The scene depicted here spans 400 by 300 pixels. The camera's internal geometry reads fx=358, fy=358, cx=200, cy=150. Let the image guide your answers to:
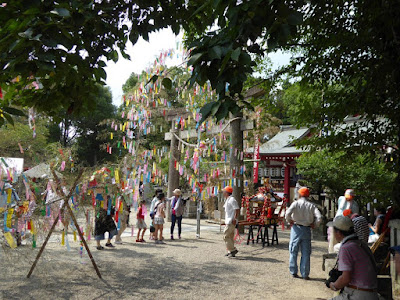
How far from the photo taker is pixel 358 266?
3389mm

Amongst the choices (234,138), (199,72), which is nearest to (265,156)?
(234,138)

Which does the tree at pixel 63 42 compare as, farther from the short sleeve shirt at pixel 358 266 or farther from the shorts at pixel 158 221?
the shorts at pixel 158 221

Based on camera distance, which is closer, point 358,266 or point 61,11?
point 61,11

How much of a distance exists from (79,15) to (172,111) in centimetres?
1201

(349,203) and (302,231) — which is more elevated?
(349,203)

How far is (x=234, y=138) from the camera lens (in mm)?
11984

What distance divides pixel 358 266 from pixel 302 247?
351 centimetres

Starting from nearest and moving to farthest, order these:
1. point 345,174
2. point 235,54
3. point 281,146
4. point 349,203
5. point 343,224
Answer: point 235,54
point 343,224
point 349,203
point 345,174
point 281,146

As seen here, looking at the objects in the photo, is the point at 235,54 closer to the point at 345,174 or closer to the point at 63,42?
the point at 63,42

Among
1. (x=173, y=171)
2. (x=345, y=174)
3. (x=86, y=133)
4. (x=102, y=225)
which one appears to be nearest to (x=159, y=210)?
(x=102, y=225)

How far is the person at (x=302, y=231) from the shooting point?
22.1ft

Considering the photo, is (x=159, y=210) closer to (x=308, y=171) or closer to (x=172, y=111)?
(x=308, y=171)

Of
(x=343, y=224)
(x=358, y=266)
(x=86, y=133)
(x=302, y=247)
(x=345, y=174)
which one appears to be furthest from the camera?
(x=86, y=133)

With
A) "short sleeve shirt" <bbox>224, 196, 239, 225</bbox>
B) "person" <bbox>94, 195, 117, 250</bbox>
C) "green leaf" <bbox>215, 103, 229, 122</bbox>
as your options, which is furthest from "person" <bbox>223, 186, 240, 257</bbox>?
"green leaf" <bbox>215, 103, 229, 122</bbox>
